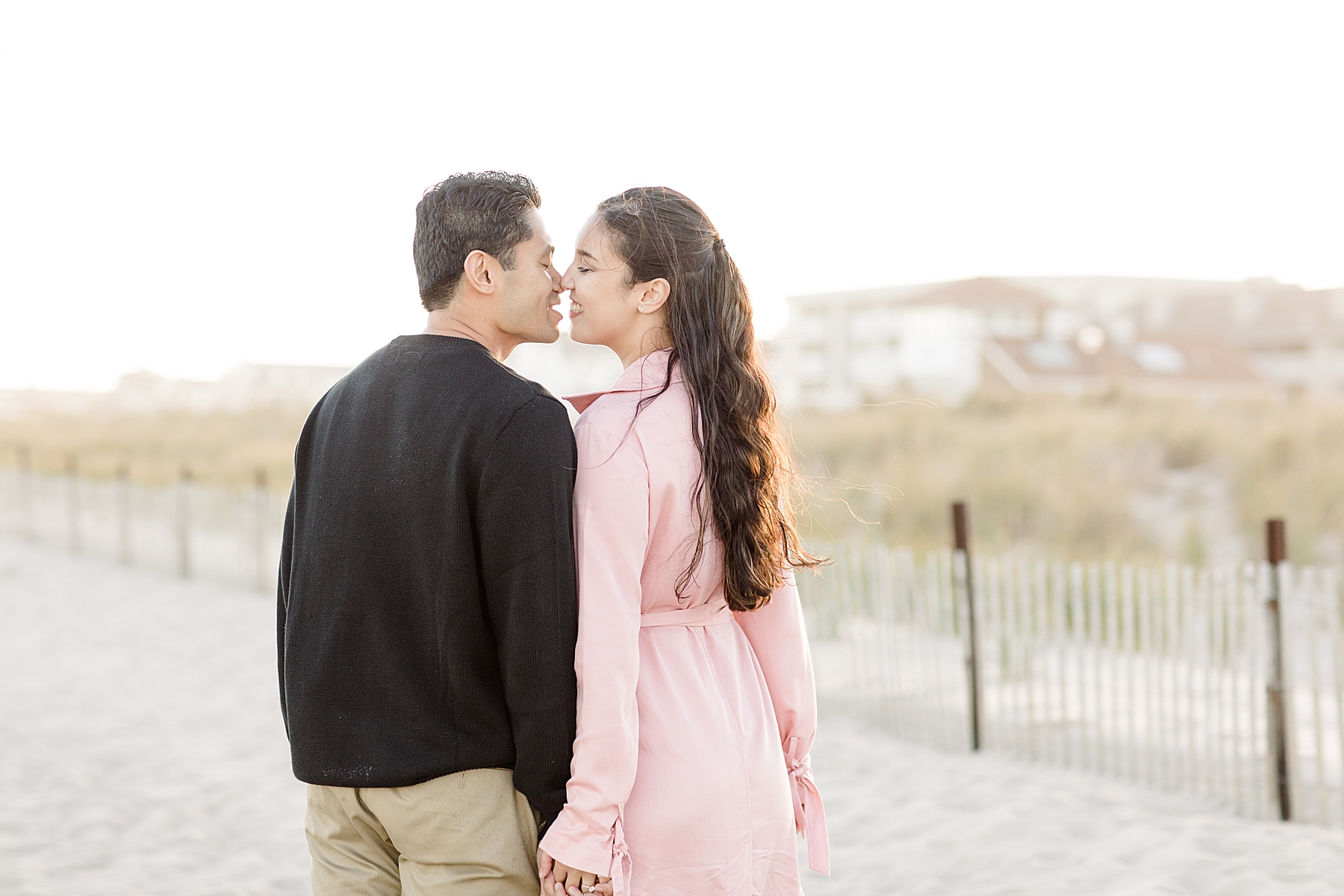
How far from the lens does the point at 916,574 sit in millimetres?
6809

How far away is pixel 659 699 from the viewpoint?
1906 millimetres

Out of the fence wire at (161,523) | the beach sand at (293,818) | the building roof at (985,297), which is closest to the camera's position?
the beach sand at (293,818)

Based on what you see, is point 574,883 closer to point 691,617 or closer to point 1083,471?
point 691,617

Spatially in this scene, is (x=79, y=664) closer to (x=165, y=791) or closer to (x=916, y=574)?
(x=165, y=791)

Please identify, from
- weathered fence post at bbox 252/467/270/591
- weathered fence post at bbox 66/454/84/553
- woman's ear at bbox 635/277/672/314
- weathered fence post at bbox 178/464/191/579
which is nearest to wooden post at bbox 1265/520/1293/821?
woman's ear at bbox 635/277/672/314

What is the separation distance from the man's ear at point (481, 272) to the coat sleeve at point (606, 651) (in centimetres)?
34

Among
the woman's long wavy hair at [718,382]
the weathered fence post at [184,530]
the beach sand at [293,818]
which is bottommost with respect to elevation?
the beach sand at [293,818]

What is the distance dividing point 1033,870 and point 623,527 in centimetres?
332

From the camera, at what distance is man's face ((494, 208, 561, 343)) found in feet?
6.54

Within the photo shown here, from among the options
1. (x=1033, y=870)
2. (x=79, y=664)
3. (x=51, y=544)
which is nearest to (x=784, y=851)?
(x=1033, y=870)

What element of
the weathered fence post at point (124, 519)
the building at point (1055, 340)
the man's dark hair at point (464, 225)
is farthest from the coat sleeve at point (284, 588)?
the building at point (1055, 340)

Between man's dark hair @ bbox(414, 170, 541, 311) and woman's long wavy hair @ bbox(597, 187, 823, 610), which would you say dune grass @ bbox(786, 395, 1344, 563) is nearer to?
woman's long wavy hair @ bbox(597, 187, 823, 610)

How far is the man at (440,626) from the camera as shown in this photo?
179 centimetres

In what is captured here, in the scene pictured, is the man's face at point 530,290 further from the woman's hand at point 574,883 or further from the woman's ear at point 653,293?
the woman's hand at point 574,883
